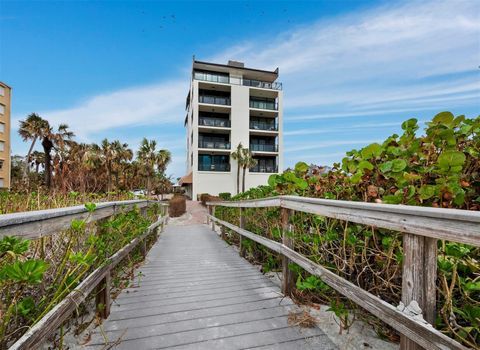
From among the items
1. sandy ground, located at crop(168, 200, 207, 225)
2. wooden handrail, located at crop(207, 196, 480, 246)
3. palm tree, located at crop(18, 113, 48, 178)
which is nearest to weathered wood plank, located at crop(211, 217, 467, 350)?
wooden handrail, located at crop(207, 196, 480, 246)

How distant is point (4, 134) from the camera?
29359mm

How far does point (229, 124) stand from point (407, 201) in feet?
87.5

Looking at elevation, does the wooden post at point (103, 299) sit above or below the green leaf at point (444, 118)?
below

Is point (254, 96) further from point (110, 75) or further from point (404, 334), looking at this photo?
point (404, 334)

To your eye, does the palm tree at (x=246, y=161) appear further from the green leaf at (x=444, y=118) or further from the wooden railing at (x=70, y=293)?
the green leaf at (x=444, y=118)

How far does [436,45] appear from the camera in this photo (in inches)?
235

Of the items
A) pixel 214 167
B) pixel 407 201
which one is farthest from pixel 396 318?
pixel 214 167

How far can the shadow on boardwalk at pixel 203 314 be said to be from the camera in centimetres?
193

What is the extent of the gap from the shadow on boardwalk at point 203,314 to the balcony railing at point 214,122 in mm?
23863

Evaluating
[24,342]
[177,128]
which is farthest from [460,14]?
[177,128]

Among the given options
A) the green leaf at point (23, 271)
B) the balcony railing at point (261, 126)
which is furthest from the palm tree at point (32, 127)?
the green leaf at point (23, 271)

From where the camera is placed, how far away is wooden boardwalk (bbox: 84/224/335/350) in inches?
76.1

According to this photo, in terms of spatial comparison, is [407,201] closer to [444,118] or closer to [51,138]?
[444,118]

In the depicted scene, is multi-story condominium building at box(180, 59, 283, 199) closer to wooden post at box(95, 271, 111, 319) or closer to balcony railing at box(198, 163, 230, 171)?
balcony railing at box(198, 163, 230, 171)
